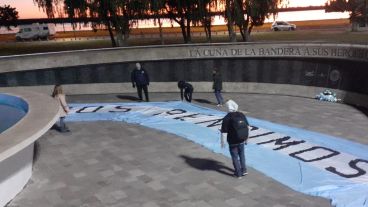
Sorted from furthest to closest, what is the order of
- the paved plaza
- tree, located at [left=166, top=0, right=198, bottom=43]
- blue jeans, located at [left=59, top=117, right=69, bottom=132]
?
tree, located at [left=166, top=0, right=198, bottom=43] → blue jeans, located at [left=59, top=117, right=69, bottom=132] → the paved plaza

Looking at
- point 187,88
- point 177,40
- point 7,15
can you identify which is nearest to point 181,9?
point 187,88

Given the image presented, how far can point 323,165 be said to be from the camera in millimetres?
10195

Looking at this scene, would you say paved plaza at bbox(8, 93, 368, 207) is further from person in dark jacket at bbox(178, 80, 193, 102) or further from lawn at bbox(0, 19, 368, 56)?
lawn at bbox(0, 19, 368, 56)

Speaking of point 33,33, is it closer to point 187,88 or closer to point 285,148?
point 187,88

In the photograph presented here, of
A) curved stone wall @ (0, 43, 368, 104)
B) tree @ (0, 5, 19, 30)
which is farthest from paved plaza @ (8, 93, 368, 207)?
tree @ (0, 5, 19, 30)

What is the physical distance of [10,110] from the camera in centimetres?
1245

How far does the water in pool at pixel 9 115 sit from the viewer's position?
11.5 meters

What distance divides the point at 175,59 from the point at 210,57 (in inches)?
74.3

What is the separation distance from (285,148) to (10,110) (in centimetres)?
840

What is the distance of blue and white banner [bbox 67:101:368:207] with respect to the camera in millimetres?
8992

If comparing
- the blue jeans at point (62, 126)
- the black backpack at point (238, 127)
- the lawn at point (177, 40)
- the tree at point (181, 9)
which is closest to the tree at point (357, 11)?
the lawn at point (177, 40)

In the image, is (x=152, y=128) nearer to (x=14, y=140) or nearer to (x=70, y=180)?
(x=70, y=180)

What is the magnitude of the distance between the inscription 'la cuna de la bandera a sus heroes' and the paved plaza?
9.74ft

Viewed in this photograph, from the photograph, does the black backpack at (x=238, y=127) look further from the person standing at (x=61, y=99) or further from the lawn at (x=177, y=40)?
the lawn at (x=177, y=40)
